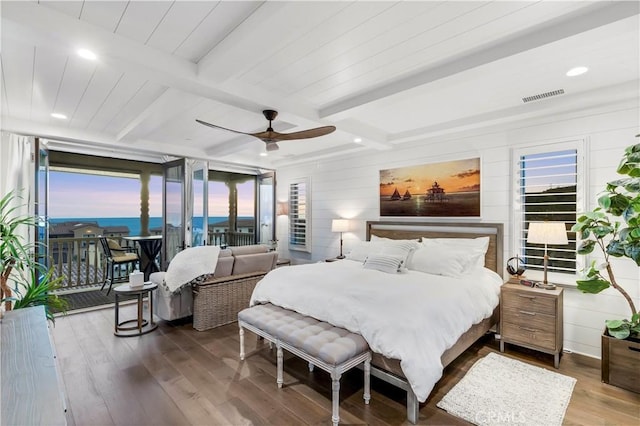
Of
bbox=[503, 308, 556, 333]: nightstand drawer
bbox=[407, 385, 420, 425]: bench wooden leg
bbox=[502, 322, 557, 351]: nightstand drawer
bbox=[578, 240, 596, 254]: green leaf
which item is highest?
bbox=[578, 240, 596, 254]: green leaf

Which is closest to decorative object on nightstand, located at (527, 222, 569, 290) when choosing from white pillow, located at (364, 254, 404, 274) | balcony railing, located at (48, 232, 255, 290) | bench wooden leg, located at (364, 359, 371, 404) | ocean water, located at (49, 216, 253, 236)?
white pillow, located at (364, 254, 404, 274)

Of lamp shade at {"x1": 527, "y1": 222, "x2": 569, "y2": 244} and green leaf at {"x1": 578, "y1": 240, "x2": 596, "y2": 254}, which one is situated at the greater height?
lamp shade at {"x1": 527, "y1": 222, "x2": 569, "y2": 244}

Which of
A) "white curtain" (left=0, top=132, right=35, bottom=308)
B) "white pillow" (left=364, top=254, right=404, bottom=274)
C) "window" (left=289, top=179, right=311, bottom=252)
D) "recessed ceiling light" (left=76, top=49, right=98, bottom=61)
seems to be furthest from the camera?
"window" (left=289, top=179, right=311, bottom=252)

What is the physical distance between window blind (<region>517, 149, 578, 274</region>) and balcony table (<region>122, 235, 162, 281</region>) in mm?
6644

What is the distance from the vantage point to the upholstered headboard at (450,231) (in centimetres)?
379

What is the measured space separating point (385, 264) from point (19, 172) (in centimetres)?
472

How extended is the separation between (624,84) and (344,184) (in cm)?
379

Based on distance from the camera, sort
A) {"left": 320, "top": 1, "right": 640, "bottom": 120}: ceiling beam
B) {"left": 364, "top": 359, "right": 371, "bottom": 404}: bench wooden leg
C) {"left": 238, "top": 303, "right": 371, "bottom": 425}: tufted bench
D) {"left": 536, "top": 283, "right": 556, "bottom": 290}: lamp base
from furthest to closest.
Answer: {"left": 536, "top": 283, "right": 556, "bottom": 290}: lamp base
{"left": 364, "top": 359, "right": 371, "bottom": 404}: bench wooden leg
{"left": 238, "top": 303, "right": 371, "bottom": 425}: tufted bench
{"left": 320, "top": 1, "right": 640, "bottom": 120}: ceiling beam

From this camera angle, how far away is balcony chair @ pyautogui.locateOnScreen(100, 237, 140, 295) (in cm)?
560

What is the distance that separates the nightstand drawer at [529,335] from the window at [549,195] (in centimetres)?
75

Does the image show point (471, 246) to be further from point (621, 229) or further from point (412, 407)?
point (412, 407)

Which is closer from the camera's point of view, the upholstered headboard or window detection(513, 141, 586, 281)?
window detection(513, 141, 586, 281)

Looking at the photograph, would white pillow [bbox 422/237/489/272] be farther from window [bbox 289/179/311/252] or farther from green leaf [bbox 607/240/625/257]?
window [bbox 289/179/311/252]

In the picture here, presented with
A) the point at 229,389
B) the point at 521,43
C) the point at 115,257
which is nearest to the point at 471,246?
the point at 521,43
